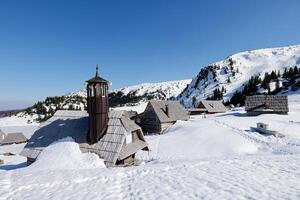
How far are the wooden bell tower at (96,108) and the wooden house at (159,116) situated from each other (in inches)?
828

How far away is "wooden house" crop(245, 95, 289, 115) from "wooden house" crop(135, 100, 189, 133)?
54.6 feet

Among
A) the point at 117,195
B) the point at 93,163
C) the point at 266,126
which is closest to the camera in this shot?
the point at 117,195

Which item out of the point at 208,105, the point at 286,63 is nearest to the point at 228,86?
the point at 286,63

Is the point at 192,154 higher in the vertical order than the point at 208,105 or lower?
lower

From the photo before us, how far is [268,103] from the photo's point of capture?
4784 cm

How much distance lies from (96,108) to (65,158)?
4.87 meters

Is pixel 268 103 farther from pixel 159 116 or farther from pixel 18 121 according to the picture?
pixel 18 121

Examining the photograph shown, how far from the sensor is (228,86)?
6806 inches

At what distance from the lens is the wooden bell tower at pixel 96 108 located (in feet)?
60.7

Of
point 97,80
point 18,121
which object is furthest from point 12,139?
point 18,121

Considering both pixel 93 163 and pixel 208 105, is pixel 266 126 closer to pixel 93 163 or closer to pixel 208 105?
pixel 93 163

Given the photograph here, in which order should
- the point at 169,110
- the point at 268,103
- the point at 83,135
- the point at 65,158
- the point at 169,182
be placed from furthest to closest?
1. the point at 268,103
2. the point at 169,110
3. the point at 83,135
4. the point at 65,158
5. the point at 169,182

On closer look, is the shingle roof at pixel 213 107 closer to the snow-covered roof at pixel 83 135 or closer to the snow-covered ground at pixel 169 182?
the snow-covered roof at pixel 83 135

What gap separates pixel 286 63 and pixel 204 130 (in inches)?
7835
